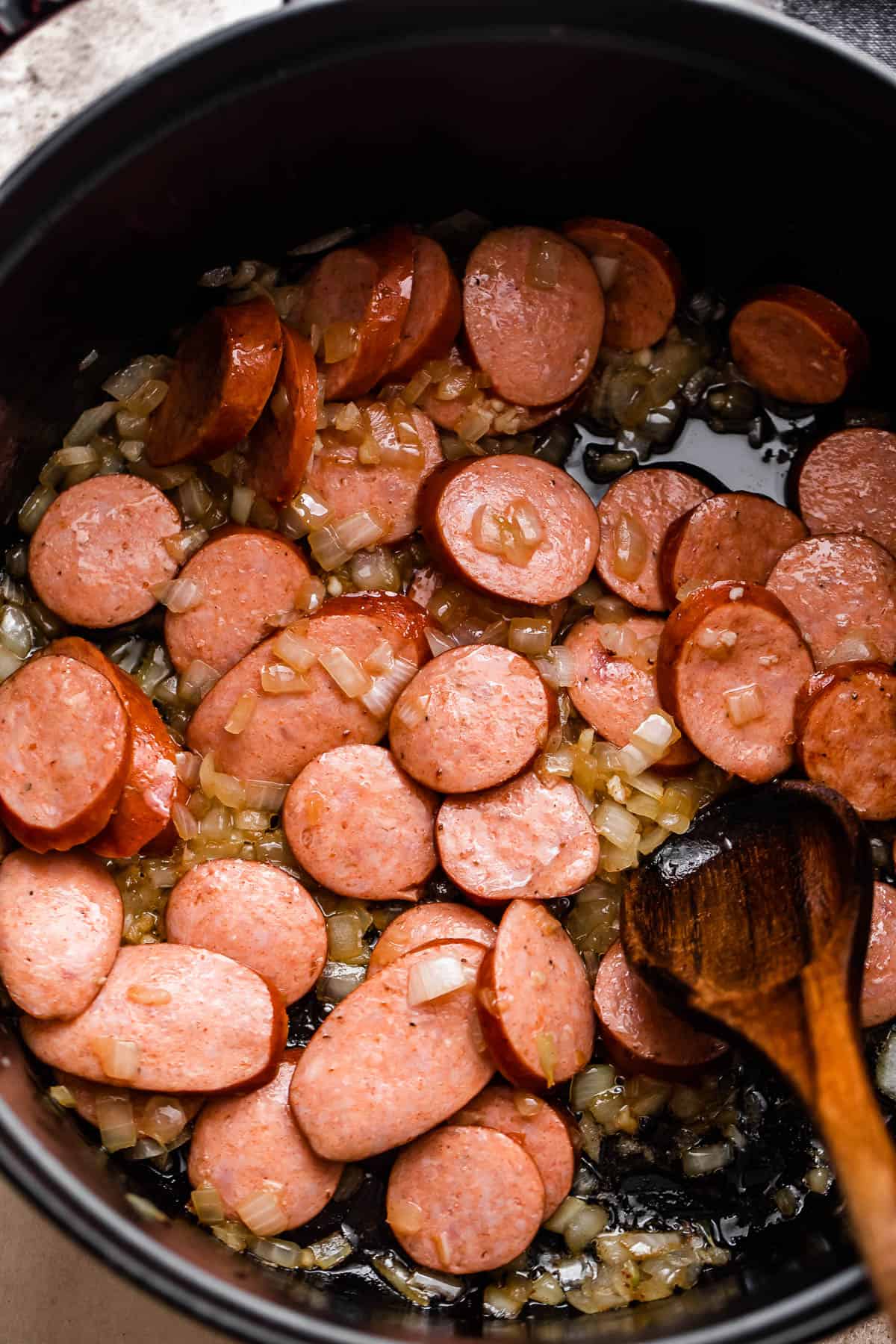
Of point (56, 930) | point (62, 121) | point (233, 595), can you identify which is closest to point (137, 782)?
point (56, 930)

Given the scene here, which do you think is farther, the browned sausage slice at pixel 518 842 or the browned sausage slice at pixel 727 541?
the browned sausage slice at pixel 727 541

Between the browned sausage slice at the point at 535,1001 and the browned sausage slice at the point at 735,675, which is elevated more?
the browned sausage slice at the point at 735,675

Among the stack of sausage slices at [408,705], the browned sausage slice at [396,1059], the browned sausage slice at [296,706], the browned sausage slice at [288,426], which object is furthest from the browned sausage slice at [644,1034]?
the browned sausage slice at [288,426]

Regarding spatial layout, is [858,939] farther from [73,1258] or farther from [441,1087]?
[73,1258]

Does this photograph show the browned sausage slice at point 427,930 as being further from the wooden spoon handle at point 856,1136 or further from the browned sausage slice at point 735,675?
the wooden spoon handle at point 856,1136

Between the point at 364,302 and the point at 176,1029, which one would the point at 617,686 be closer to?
the point at 364,302

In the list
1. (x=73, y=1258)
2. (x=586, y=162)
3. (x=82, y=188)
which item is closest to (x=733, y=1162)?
(x=73, y=1258)
